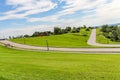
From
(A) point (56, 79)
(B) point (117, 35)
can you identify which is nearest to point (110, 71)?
(A) point (56, 79)

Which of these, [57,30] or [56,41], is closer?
[56,41]

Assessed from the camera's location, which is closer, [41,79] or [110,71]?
Answer: [41,79]

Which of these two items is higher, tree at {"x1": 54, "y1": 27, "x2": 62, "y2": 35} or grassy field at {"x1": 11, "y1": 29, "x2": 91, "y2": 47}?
tree at {"x1": 54, "y1": 27, "x2": 62, "y2": 35}

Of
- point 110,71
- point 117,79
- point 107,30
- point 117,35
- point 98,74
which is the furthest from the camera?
point 107,30

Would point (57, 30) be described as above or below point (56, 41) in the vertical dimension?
above

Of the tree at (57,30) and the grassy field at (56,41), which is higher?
the tree at (57,30)

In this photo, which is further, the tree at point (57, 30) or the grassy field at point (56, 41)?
the tree at point (57, 30)

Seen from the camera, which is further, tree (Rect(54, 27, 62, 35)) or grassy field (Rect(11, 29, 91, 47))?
tree (Rect(54, 27, 62, 35))

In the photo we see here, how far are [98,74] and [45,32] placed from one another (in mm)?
112516

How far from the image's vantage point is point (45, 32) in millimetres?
130625

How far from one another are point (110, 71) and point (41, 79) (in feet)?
20.9

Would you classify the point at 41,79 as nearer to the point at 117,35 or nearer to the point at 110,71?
the point at 110,71

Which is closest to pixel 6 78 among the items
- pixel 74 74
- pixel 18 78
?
pixel 18 78

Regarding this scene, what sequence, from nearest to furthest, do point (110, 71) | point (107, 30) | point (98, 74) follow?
point (98, 74) → point (110, 71) → point (107, 30)
